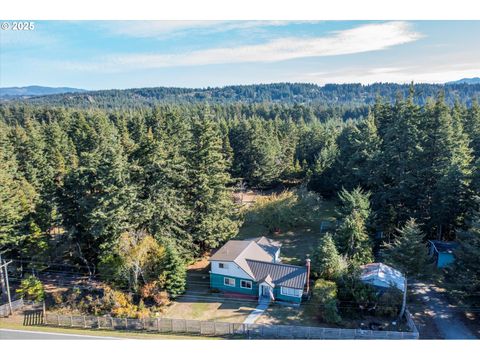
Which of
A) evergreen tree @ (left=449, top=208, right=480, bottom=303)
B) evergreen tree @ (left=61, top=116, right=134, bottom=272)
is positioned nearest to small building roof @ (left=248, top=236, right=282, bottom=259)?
evergreen tree @ (left=61, top=116, right=134, bottom=272)

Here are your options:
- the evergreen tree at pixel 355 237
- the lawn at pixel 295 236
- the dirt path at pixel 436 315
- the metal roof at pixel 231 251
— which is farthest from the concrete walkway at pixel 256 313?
the dirt path at pixel 436 315

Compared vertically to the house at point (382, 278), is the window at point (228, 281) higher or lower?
lower

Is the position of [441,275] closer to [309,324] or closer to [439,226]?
[439,226]

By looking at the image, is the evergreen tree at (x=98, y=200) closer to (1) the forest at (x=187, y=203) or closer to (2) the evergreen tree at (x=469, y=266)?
(1) the forest at (x=187, y=203)

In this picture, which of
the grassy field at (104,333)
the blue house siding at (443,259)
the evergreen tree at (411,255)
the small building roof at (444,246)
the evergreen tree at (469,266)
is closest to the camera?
the evergreen tree at (469,266)

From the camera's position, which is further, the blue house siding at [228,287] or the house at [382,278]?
the blue house siding at [228,287]
